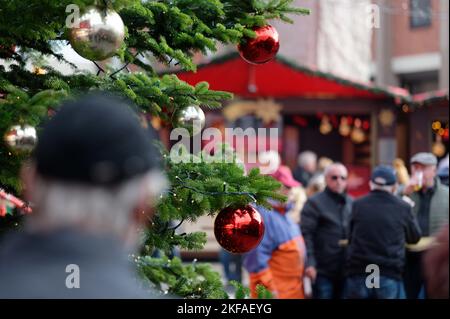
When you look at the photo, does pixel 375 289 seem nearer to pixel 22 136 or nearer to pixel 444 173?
pixel 444 173

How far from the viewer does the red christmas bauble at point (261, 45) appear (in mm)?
4012

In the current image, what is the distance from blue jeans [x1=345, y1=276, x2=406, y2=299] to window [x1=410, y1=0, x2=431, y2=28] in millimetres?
16683

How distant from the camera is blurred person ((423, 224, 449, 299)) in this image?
103 inches

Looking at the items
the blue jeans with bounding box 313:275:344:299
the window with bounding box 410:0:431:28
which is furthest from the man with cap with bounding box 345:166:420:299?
the window with bounding box 410:0:431:28

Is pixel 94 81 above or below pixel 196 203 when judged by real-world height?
above

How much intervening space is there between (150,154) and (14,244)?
0.34 meters

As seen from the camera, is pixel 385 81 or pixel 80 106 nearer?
pixel 80 106

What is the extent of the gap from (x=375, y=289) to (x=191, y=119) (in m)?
3.87

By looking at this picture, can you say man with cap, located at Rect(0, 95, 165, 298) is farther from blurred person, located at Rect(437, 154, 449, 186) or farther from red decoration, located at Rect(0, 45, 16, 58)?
blurred person, located at Rect(437, 154, 449, 186)

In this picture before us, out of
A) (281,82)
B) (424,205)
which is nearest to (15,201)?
(424,205)

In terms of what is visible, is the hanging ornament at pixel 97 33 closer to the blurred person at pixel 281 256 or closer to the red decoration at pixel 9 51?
the red decoration at pixel 9 51

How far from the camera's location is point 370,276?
6.78 metres

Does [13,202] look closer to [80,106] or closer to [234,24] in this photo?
[234,24]
